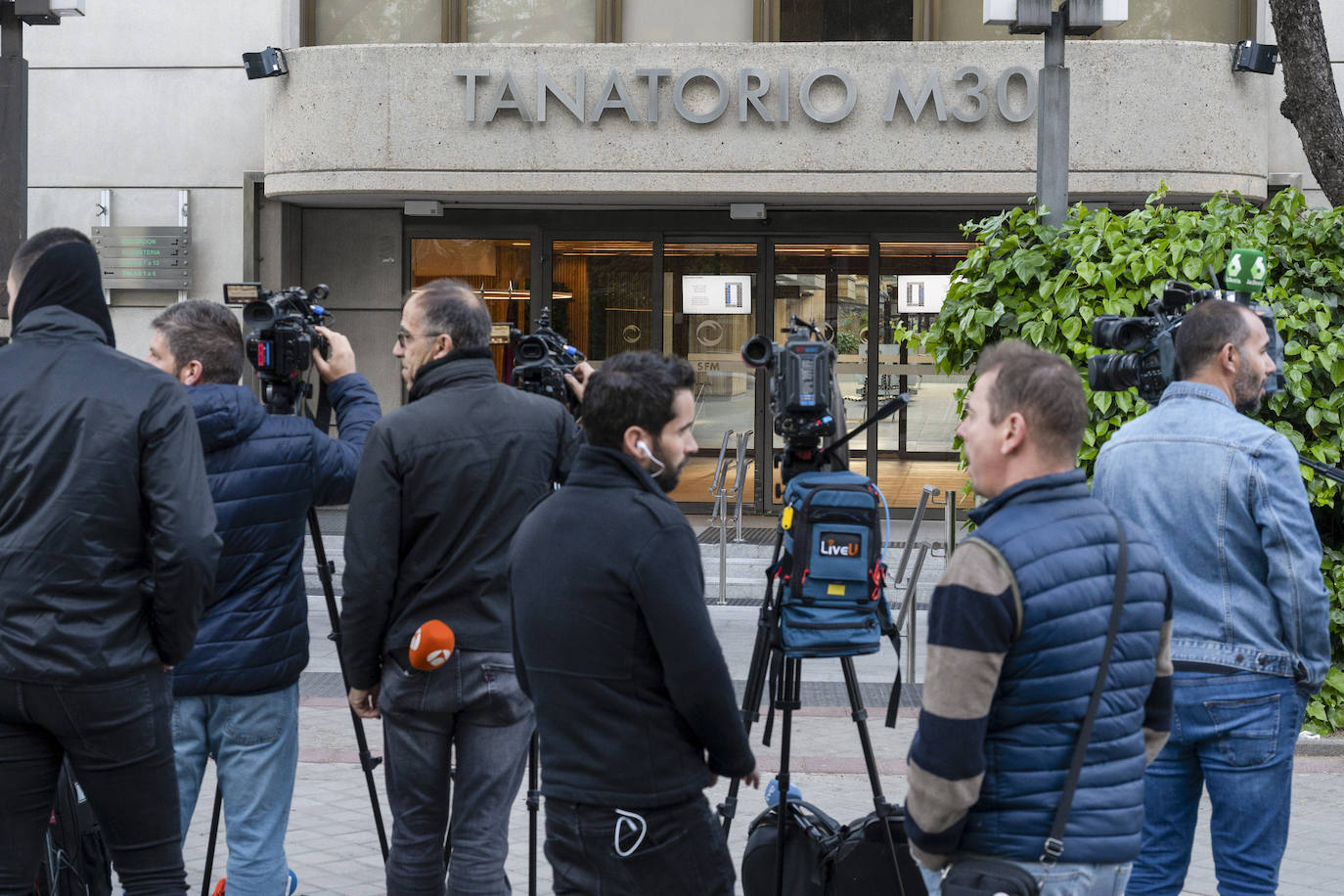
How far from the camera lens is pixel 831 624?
462 centimetres

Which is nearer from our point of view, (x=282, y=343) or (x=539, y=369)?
(x=282, y=343)

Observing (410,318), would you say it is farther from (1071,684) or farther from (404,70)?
(404,70)

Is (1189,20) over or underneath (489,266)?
over

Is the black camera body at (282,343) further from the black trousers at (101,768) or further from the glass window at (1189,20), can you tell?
the glass window at (1189,20)

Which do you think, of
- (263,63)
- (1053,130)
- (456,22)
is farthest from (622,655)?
(456,22)

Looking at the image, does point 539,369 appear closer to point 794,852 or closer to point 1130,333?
point 794,852

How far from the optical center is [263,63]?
47.0 feet

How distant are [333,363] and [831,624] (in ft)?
5.91

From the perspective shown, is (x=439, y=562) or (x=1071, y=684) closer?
(x=1071, y=684)

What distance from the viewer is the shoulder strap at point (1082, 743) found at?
9.01ft

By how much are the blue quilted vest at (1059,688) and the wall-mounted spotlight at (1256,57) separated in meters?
12.4

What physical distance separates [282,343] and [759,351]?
4.93 feet

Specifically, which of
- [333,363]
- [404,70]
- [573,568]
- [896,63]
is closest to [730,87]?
[896,63]

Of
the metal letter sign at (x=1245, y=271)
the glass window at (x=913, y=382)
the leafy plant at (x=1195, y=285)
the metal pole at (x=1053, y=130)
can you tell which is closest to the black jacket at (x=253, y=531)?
the metal letter sign at (x=1245, y=271)
